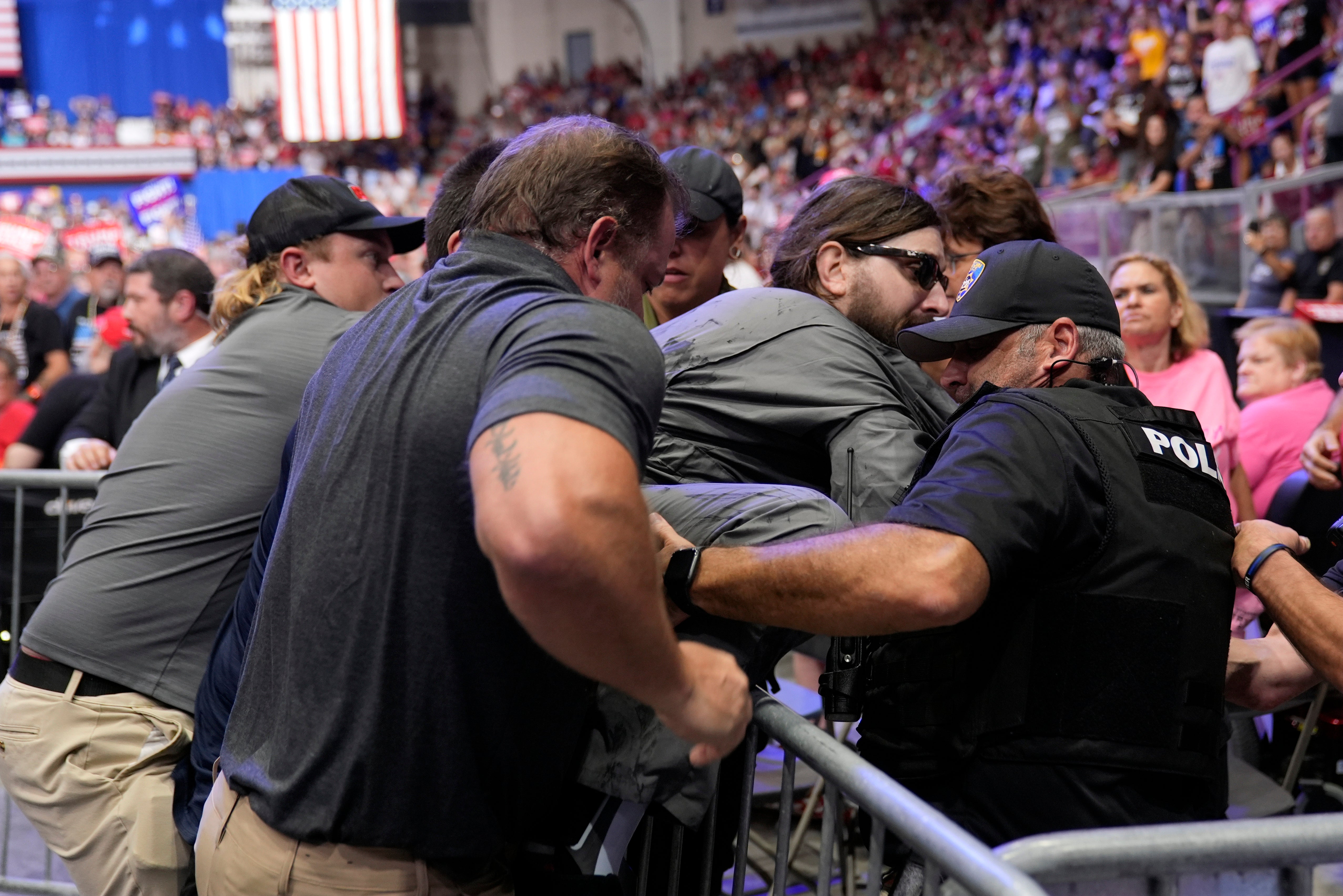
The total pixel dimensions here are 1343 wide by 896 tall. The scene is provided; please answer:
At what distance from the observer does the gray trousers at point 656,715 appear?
5.33ft

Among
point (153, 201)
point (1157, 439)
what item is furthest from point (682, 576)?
point (153, 201)

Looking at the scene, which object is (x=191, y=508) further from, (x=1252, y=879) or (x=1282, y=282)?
(x=1282, y=282)

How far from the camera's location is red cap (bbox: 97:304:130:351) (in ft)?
21.1

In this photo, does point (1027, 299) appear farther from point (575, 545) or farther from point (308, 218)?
point (308, 218)

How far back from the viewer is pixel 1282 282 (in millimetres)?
8305

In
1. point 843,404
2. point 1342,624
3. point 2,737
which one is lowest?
point 2,737

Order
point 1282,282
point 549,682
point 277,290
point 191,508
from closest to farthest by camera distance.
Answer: point 549,682 < point 191,508 < point 277,290 < point 1282,282

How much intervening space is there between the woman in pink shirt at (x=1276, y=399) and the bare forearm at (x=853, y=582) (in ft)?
10.7

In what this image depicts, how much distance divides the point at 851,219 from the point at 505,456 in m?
1.42

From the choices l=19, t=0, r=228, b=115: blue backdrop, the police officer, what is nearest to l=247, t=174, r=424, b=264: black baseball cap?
the police officer

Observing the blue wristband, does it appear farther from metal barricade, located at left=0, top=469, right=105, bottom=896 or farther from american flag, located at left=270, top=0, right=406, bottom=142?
american flag, located at left=270, top=0, right=406, bottom=142

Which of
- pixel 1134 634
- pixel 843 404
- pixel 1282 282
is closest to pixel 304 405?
pixel 843 404

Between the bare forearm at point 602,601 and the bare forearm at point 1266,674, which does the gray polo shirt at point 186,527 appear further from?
the bare forearm at point 1266,674

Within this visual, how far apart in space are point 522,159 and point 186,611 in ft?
4.67
